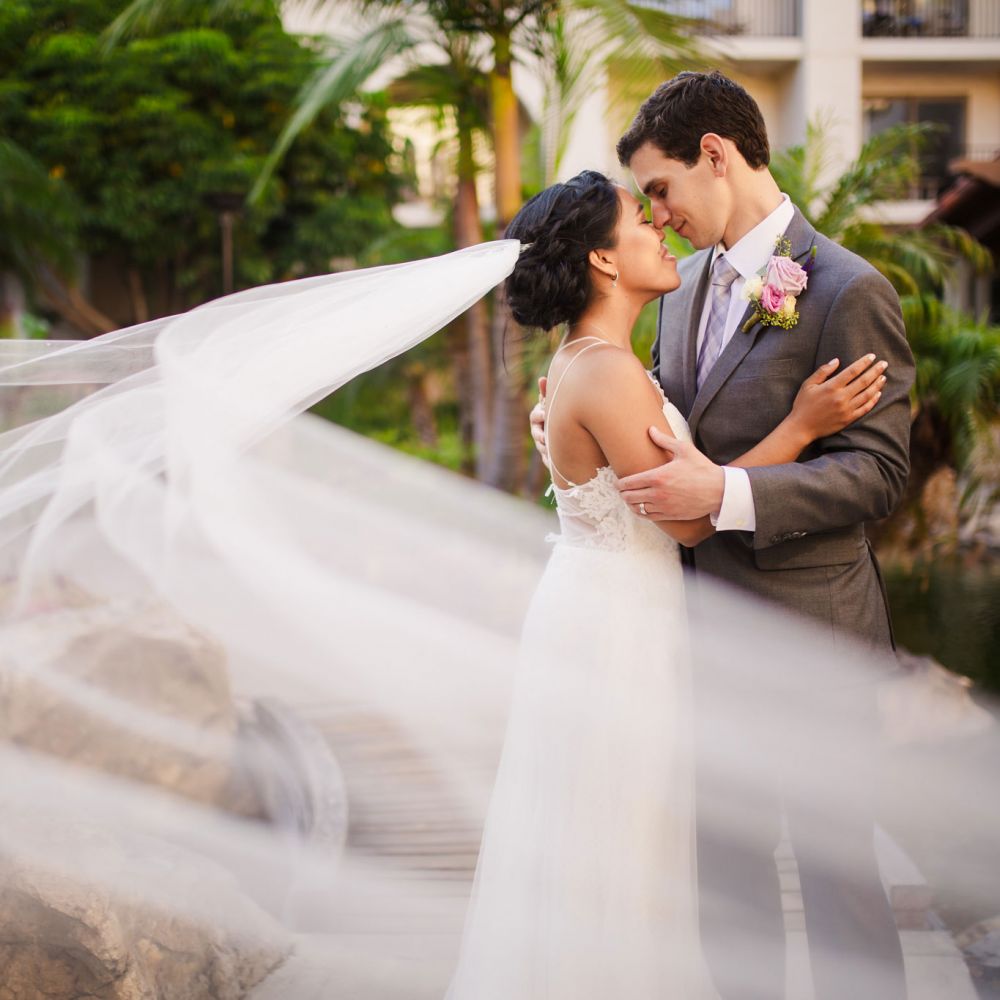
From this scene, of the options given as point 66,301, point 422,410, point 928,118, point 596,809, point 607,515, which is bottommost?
point 422,410

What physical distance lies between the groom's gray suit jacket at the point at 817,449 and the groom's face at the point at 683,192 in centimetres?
17

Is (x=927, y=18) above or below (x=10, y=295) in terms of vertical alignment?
above

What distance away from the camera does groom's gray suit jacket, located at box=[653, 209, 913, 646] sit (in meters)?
2.25

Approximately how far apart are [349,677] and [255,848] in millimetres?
2180

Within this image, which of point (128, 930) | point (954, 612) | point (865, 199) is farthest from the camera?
point (865, 199)

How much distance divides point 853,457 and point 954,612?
2057mm

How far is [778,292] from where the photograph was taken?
2.33 metres

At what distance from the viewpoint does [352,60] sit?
6520mm

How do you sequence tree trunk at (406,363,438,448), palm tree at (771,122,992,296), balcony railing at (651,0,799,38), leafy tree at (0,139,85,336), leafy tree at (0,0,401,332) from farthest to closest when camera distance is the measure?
balcony railing at (651,0,799,38)
tree trunk at (406,363,438,448)
leafy tree at (0,0,401,332)
leafy tree at (0,139,85,336)
palm tree at (771,122,992,296)

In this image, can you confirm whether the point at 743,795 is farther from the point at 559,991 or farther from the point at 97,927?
the point at 97,927

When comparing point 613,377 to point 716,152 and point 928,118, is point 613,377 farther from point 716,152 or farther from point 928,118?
point 928,118

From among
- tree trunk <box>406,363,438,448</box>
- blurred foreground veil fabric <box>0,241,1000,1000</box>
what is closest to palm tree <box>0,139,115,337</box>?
tree trunk <box>406,363,438,448</box>

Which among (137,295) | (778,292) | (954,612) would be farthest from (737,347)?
(137,295)

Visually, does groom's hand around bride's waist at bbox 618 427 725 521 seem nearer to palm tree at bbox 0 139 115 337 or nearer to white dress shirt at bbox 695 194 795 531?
white dress shirt at bbox 695 194 795 531
